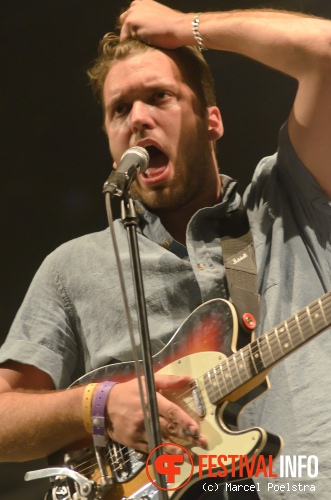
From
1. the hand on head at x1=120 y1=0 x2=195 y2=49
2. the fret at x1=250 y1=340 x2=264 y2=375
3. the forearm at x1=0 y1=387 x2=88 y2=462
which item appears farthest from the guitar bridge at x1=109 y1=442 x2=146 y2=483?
the hand on head at x1=120 y1=0 x2=195 y2=49

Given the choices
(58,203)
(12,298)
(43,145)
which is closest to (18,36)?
(43,145)

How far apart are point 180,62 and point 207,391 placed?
1.04 meters

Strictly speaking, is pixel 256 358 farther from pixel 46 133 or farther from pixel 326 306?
pixel 46 133

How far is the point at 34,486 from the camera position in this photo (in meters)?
2.40

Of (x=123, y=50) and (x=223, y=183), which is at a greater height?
(x=123, y=50)

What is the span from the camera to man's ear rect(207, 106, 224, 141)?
89.9 inches

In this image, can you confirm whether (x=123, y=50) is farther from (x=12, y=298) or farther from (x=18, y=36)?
(x=12, y=298)

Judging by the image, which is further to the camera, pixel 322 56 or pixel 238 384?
pixel 322 56

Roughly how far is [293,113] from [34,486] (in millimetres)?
1400

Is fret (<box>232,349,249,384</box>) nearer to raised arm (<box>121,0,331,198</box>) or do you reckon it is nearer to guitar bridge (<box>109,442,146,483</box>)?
guitar bridge (<box>109,442,146,483</box>)

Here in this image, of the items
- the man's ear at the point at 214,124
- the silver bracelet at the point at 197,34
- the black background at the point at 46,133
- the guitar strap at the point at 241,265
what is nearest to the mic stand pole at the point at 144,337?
the guitar strap at the point at 241,265

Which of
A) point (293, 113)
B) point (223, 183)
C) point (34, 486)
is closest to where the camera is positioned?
point (293, 113)

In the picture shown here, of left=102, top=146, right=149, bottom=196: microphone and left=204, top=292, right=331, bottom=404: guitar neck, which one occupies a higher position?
left=102, top=146, right=149, bottom=196: microphone

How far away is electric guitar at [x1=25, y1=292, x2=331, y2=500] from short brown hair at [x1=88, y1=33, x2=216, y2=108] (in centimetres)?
81
